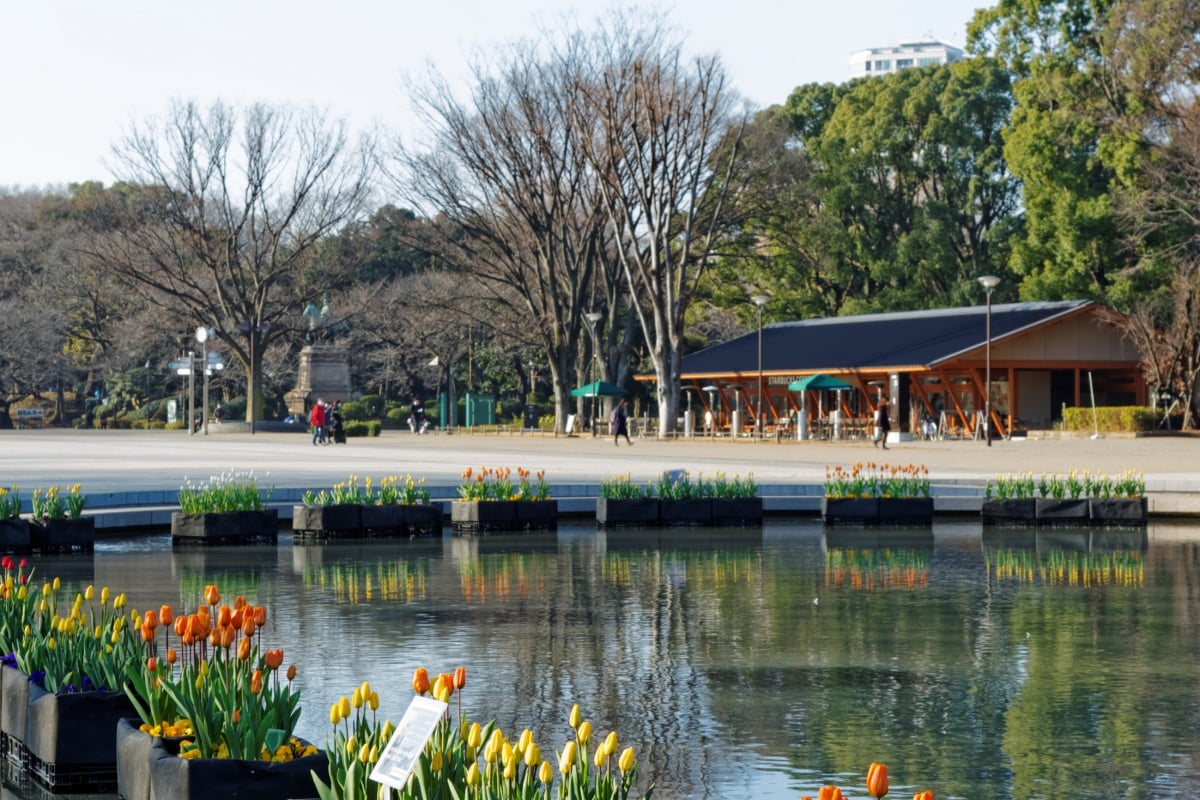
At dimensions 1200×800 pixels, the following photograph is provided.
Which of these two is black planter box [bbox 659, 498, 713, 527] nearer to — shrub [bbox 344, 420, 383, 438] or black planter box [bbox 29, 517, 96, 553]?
black planter box [bbox 29, 517, 96, 553]

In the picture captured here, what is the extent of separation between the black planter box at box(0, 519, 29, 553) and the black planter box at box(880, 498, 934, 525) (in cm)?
1036

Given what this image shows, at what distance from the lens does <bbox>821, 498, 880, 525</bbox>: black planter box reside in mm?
21188

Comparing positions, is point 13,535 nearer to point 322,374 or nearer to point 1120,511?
point 1120,511

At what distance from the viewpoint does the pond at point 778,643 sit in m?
8.02

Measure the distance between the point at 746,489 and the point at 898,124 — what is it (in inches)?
1917

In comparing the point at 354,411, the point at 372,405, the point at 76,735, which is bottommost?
the point at 76,735

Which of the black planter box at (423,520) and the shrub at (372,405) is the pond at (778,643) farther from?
the shrub at (372,405)

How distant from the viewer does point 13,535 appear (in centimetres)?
1698

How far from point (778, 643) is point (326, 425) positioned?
3966cm

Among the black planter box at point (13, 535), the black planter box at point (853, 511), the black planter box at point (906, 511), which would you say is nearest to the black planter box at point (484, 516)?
the black planter box at point (853, 511)

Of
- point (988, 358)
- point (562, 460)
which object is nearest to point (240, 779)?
point (562, 460)

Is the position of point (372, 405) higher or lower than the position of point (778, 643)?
higher

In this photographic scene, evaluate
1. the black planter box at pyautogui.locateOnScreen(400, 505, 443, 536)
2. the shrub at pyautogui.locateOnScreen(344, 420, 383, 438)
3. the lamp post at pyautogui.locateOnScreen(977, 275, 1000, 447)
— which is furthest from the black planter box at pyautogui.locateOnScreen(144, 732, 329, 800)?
the shrub at pyautogui.locateOnScreen(344, 420, 383, 438)

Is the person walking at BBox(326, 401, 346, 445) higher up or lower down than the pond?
higher up
